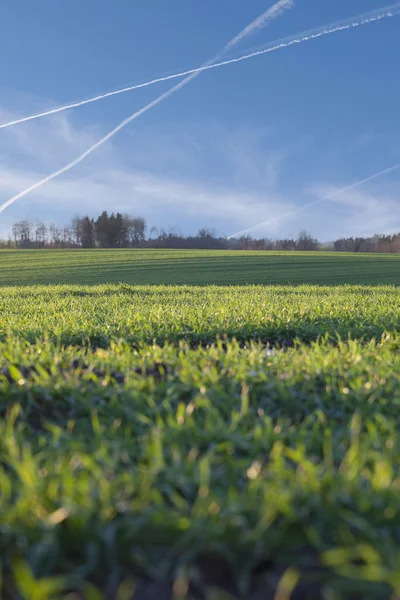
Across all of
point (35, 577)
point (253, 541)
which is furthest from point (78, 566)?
point (253, 541)

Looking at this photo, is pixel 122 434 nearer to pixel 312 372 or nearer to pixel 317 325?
pixel 312 372

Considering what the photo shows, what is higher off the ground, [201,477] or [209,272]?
[201,477]

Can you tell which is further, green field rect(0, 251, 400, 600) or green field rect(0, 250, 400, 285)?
green field rect(0, 250, 400, 285)

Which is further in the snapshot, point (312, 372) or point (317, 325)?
point (317, 325)

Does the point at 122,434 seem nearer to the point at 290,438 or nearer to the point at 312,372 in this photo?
the point at 290,438

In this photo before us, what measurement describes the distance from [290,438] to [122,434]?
935 mm

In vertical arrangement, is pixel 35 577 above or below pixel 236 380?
below

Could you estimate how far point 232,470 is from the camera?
204 centimetres

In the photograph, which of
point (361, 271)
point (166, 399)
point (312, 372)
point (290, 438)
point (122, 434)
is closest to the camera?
point (290, 438)

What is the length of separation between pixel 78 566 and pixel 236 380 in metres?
1.77

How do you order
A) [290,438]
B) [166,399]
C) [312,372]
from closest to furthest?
[290,438] < [166,399] < [312,372]

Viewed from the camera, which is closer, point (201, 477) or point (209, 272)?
point (201, 477)

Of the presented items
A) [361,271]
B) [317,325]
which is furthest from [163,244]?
[317,325]

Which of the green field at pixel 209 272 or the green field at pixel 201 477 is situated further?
the green field at pixel 209 272
